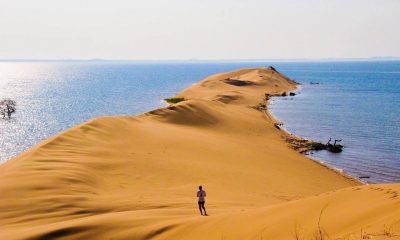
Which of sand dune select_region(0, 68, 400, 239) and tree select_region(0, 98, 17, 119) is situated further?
tree select_region(0, 98, 17, 119)

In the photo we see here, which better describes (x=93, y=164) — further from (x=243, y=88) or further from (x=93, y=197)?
(x=243, y=88)

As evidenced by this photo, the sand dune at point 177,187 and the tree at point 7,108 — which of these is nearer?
the sand dune at point 177,187

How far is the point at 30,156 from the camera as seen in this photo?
26.2m

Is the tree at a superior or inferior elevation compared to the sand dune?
inferior

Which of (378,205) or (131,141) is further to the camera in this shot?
(131,141)

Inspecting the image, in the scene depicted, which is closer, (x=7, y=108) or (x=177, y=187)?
(x=177, y=187)

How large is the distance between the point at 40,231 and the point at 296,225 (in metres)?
8.27

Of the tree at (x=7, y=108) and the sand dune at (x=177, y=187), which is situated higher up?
the sand dune at (x=177, y=187)

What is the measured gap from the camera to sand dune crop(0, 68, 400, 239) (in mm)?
13664

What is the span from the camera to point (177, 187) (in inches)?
969

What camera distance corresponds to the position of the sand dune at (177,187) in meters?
13.7

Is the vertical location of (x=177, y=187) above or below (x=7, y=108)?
above

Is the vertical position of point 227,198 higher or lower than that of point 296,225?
lower

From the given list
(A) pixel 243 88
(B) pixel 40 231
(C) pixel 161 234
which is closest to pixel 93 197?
(B) pixel 40 231
